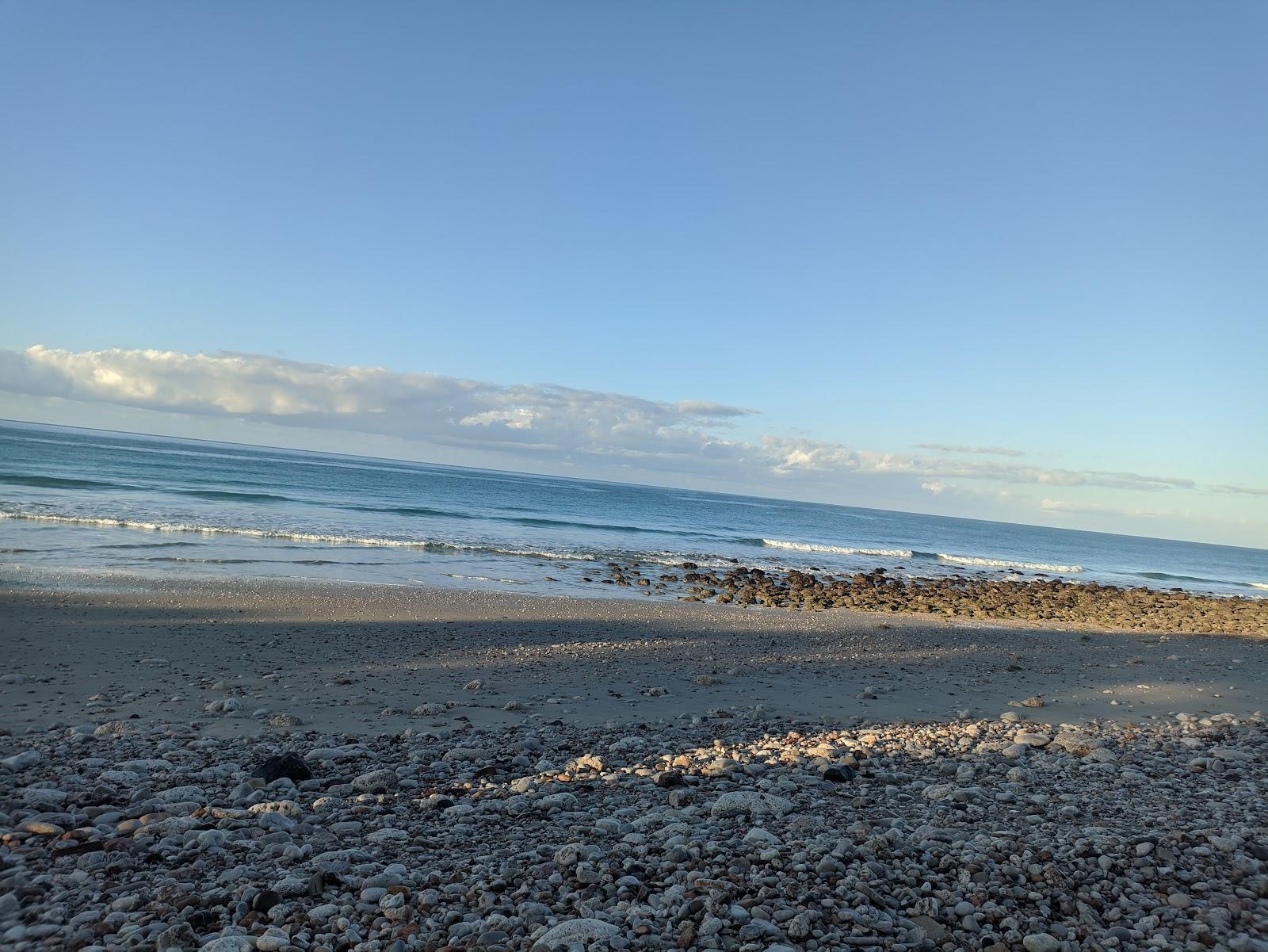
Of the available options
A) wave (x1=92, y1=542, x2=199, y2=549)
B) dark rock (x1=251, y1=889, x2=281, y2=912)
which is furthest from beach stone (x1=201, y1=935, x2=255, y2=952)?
wave (x1=92, y1=542, x2=199, y2=549)

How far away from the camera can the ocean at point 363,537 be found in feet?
62.7

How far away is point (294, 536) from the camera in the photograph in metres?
25.3

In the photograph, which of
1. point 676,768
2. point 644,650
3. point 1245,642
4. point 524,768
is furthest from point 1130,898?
point 1245,642

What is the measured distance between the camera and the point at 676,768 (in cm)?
A: 558

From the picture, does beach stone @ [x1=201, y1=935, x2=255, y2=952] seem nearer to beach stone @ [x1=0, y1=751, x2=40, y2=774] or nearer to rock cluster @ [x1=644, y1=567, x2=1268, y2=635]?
A: beach stone @ [x1=0, y1=751, x2=40, y2=774]

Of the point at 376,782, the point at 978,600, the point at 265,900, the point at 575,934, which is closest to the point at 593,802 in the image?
the point at 376,782

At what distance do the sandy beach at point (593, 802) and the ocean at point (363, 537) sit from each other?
28.4ft

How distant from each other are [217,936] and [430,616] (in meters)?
10.8

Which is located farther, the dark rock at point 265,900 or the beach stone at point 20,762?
the beach stone at point 20,762

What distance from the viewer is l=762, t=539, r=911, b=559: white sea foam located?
4341 cm

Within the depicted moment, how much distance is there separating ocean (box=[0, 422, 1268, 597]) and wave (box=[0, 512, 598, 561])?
90mm

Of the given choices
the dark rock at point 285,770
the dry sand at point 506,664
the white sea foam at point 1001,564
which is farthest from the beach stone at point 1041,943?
the white sea foam at point 1001,564

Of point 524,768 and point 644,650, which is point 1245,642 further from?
point 524,768

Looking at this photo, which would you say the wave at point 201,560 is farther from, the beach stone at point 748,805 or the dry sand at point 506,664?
the beach stone at point 748,805
